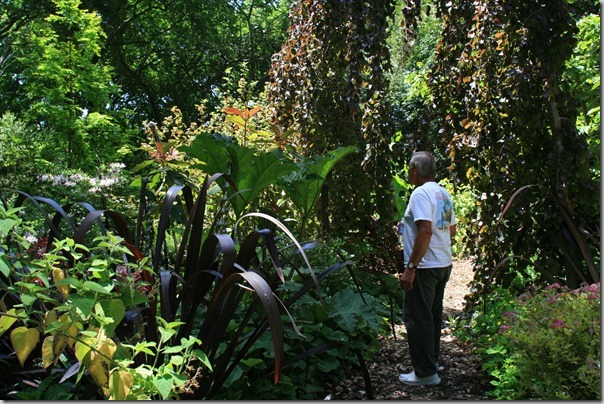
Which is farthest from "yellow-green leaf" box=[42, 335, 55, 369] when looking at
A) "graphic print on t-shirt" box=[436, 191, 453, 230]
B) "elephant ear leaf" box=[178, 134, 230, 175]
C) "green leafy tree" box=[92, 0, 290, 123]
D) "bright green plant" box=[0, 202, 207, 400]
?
"green leafy tree" box=[92, 0, 290, 123]

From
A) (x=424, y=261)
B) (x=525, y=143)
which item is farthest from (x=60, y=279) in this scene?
(x=525, y=143)

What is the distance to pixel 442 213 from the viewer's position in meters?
3.53

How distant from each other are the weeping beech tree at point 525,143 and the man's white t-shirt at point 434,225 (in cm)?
54

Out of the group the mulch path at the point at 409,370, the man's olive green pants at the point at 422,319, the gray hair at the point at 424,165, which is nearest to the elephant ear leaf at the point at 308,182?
the gray hair at the point at 424,165

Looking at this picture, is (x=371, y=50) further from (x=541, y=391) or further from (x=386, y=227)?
(x=541, y=391)

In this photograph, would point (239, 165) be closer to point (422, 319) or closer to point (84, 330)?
point (422, 319)

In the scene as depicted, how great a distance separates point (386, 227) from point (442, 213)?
2.09 m

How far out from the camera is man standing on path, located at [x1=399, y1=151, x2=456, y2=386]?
11.1 feet

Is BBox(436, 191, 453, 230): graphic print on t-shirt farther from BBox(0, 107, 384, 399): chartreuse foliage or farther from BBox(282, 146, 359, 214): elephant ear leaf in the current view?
BBox(282, 146, 359, 214): elephant ear leaf

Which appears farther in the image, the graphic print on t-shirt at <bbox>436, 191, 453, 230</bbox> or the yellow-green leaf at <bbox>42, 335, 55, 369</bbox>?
the graphic print on t-shirt at <bbox>436, 191, 453, 230</bbox>

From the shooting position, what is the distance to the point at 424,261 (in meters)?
3.48

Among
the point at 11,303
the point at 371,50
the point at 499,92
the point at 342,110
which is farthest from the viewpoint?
the point at 342,110

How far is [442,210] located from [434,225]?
11 centimetres

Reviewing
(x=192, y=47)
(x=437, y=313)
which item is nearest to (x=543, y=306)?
(x=437, y=313)
